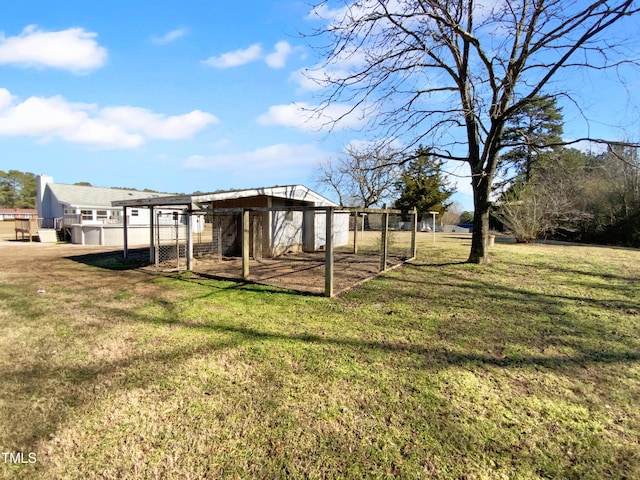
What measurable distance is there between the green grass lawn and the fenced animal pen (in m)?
1.82

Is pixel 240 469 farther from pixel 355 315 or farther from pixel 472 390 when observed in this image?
pixel 355 315

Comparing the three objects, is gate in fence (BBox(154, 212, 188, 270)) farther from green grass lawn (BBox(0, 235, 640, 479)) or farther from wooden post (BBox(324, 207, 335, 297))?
wooden post (BBox(324, 207, 335, 297))

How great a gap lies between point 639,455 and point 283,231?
11567mm

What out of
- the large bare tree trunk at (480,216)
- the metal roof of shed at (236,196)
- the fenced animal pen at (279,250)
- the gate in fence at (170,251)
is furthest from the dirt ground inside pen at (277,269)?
the large bare tree trunk at (480,216)

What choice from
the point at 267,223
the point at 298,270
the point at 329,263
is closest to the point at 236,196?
the point at 267,223

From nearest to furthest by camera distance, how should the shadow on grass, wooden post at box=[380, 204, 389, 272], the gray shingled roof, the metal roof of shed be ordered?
the metal roof of shed → wooden post at box=[380, 204, 389, 272] → the shadow on grass → the gray shingled roof

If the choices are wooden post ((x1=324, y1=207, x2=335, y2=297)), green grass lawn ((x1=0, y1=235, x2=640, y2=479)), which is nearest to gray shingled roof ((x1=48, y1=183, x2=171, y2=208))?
wooden post ((x1=324, y1=207, x2=335, y2=297))

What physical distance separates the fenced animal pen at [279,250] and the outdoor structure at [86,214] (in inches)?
138

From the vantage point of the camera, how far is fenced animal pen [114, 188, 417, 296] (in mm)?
7539

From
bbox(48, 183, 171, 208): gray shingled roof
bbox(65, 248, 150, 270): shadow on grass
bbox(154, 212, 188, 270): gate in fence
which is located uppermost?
bbox(48, 183, 171, 208): gray shingled roof

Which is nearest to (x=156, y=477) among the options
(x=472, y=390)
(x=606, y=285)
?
(x=472, y=390)

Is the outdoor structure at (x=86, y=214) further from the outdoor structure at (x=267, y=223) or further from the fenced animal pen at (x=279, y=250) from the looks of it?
the outdoor structure at (x=267, y=223)

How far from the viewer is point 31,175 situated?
54969mm

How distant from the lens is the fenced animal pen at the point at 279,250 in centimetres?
754
